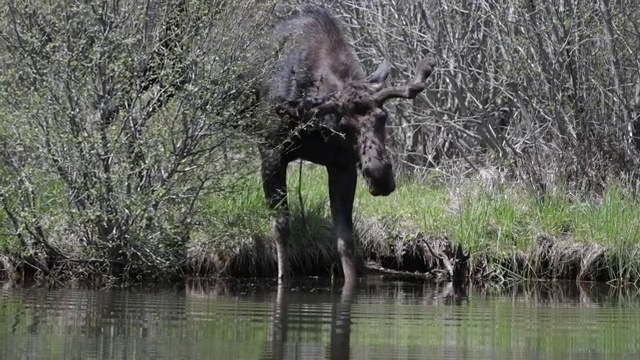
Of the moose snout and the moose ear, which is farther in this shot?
the moose ear

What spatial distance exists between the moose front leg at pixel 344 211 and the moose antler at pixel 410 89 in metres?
0.95

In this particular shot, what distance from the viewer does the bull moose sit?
1327 cm

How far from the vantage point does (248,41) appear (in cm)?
1334

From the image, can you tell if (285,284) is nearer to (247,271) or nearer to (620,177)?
(247,271)

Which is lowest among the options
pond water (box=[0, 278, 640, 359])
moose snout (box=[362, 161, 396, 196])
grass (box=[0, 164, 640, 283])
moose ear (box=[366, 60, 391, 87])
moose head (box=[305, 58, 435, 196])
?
pond water (box=[0, 278, 640, 359])

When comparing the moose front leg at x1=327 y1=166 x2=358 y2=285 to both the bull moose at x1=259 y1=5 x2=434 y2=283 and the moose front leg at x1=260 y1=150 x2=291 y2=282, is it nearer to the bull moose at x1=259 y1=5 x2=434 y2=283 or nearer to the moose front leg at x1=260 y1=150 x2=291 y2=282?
the bull moose at x1=259 y1=5 x2=434 y2=283

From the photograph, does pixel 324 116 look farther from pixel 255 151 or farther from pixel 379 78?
pixel 255 151

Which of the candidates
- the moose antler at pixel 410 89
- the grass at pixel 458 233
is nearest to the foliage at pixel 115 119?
the grass at pixel 458 233

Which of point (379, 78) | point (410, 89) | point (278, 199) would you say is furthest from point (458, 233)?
point (410, 89)

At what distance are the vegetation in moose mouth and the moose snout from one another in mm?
54

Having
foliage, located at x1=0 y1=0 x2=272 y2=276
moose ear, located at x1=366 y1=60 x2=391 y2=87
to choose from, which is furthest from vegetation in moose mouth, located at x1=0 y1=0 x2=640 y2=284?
moose ear, located at x1=366 y1=60 x2=391 y2=87

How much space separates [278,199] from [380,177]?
158 cm

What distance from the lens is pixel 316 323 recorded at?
10.4 meters

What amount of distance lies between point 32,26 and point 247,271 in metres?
3.15
